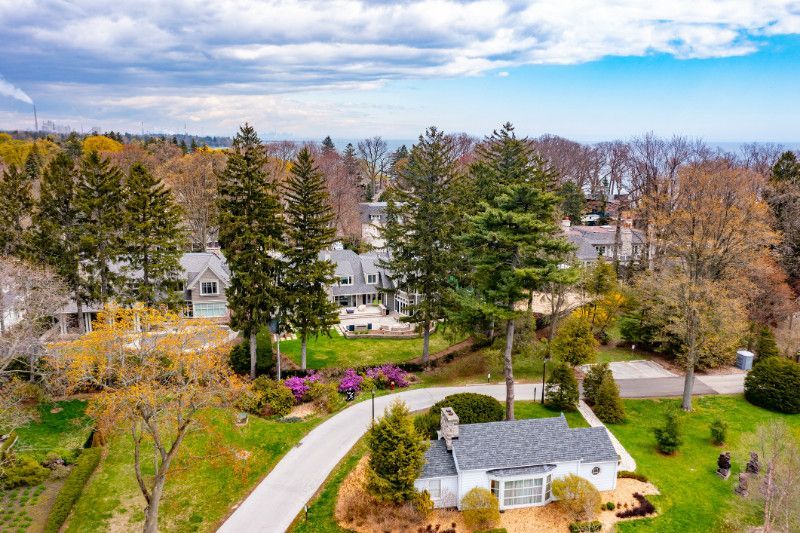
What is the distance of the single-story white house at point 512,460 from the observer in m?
23.3

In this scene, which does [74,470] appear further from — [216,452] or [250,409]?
[250,409]

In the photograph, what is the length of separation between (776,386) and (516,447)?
20.4 m

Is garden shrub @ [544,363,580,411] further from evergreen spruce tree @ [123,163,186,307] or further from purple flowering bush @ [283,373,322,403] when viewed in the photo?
evergreen spruce tree @ [123,163,186,307]

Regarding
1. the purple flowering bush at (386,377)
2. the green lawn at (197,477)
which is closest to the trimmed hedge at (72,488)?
the green lawn at (197,477)

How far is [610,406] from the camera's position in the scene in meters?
31.0

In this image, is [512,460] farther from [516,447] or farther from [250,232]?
[250,232]

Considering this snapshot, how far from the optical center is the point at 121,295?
3691cm

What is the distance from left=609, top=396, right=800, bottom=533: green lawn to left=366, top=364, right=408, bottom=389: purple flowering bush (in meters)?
13.3

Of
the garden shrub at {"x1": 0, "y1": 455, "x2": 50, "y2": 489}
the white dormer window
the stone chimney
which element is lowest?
the garden shrub at {"x1": 0, "y1": 455, "x2": 50, "y2": 489}

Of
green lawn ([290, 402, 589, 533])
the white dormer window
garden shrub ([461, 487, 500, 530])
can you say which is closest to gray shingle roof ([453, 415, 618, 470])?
garden shrub ([461, 487, 500, 530])

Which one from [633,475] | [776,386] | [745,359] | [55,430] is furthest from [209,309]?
[745,359]

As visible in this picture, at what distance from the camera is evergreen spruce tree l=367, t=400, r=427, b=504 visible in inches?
868

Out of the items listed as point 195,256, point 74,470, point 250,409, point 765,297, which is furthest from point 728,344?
point 195,256

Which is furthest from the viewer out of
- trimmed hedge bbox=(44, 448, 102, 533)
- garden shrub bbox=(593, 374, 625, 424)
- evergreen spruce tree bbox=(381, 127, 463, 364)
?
evergreen spruce tree bbox=(381, 127, 463, 364)
